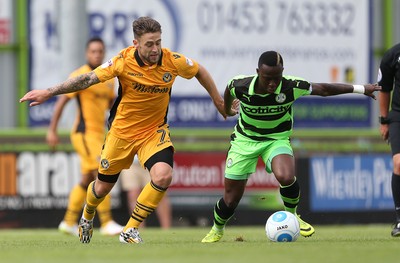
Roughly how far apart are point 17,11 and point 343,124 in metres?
7.18

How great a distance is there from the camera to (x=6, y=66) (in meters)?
24.2

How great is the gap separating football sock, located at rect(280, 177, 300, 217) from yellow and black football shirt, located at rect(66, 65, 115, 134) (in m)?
4.27

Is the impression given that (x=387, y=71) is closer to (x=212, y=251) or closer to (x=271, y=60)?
(x=271, y=60)

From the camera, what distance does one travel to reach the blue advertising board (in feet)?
60.2

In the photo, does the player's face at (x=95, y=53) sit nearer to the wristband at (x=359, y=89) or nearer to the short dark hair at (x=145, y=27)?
the short dark hair at (x=145, y=27)

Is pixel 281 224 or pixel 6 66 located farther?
pixel 6 66

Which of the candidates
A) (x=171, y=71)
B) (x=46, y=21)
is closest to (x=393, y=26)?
(x=46, y=21)

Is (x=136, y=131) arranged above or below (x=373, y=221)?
above

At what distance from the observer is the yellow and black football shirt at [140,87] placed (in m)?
11.1

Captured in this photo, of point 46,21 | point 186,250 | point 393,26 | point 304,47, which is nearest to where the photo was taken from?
point 186,250

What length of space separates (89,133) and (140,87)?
13.3ft

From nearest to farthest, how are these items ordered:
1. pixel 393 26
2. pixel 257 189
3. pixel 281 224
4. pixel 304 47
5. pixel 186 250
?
1. pixel 186 250
2. pixel 281 224
3. pixel 257 189
4. pixel 304 47
5. pixel 393 26

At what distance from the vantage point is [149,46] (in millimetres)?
10969

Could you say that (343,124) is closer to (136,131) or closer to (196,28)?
(196,28)
